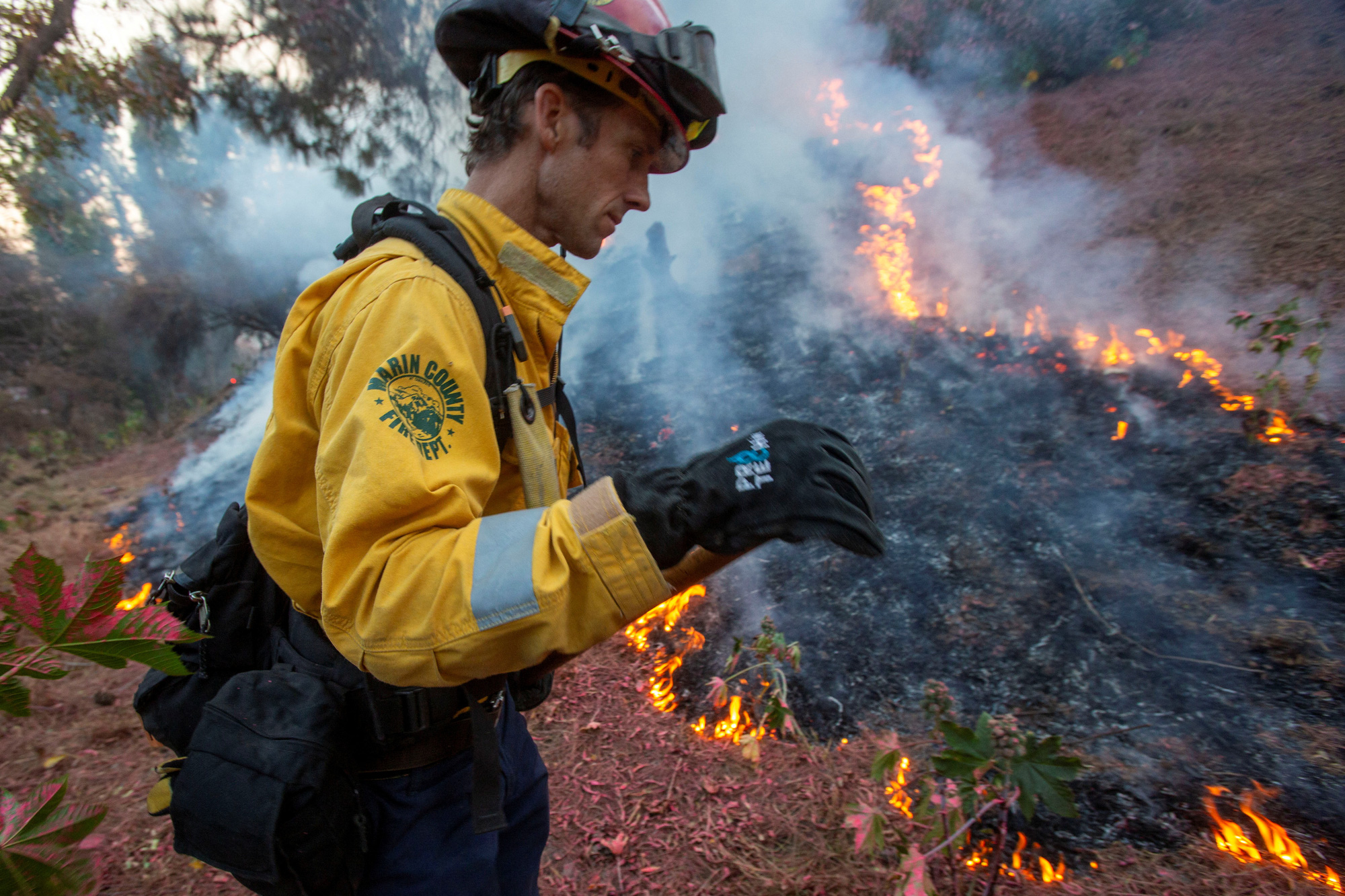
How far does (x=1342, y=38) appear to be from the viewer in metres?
8.03

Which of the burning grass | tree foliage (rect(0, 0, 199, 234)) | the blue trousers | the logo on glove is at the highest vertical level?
tree foliage (rect(0, 0, 199, 234))

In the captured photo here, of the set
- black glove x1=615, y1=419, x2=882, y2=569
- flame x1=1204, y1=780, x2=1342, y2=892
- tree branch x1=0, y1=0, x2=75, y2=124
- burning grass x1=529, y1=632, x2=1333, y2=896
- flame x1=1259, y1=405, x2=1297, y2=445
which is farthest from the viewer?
tree branch x1=0, y1=0, x2=75, y2=124

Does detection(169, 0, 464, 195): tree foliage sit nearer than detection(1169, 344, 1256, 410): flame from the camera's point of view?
No

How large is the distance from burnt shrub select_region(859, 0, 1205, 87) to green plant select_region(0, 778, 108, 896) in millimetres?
14442

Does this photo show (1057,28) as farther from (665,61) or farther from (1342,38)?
(665,61)

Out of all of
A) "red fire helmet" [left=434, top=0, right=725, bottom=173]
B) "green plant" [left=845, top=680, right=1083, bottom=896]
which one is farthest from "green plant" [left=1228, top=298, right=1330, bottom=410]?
"red fire helmet" [left=434, top=0, right=725, bottom=173]

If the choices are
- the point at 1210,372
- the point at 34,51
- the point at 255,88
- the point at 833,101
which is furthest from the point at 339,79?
the point at 1210,372

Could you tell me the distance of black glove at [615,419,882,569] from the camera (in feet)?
3.68

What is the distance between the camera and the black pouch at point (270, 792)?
4.17ft

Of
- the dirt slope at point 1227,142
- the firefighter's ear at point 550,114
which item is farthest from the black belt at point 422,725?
the dirt slope at point 1227,142

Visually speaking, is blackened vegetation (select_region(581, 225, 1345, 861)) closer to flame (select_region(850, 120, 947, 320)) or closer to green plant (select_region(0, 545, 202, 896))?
green plant (select_region(0, 545, 202, 896))

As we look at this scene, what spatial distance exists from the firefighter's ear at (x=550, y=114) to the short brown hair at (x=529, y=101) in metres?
0.02

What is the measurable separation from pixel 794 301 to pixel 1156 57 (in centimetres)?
762

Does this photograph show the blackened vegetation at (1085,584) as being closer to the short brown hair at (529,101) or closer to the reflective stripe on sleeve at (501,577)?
the reflective stripe on sleeve at (501,577)
